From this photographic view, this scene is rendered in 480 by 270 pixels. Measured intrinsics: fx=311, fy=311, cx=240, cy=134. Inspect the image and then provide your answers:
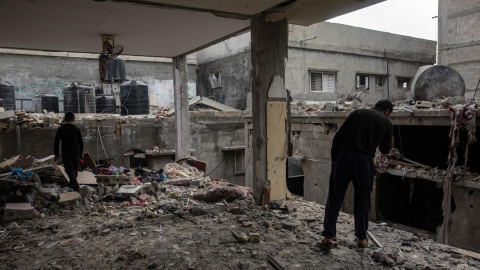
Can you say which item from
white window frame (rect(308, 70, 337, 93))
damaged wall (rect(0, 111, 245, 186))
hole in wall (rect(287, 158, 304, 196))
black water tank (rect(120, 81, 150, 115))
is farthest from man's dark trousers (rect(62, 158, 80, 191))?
white window frame (rect(308, 70, 337, 93))

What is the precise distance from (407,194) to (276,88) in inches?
350

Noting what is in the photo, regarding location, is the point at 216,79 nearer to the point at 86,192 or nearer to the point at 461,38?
the point at 86,192

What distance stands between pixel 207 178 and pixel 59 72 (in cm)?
1254

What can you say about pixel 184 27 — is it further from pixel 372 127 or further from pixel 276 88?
pixel 372 127

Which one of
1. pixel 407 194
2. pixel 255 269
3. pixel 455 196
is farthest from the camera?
pixel 407 194

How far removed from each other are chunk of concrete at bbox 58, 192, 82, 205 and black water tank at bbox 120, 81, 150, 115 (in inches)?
288

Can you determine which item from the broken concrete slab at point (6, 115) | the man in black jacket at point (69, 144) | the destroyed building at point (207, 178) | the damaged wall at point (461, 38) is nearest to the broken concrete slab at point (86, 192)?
the destroyed building at point (207, 178)

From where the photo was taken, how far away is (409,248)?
4.07m

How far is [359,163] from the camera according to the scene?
3846 mm

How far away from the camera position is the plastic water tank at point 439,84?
434 inches

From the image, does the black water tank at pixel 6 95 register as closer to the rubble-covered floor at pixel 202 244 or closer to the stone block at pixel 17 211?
the stone block at pixel 17 211

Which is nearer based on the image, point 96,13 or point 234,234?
point 234,234

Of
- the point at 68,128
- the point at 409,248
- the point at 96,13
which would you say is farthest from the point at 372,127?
the point at 68,128

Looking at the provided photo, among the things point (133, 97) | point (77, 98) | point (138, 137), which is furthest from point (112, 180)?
point (77, 98)
